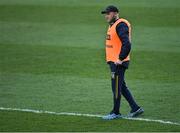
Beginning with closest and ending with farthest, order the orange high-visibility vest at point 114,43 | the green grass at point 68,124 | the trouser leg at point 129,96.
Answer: the green grass at point 68,124 < the orange high-visibility vest at point 114,43 < the trouser leg at point 129,96

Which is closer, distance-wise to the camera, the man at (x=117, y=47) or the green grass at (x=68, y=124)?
the green grass at (x=68, y=124)

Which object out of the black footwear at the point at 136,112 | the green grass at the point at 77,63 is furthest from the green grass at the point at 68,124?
the black footwear at the point at 136,112

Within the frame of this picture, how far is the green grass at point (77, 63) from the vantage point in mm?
10977

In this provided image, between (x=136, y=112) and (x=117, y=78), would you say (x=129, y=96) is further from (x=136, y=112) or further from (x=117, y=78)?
(x=117, y=78)

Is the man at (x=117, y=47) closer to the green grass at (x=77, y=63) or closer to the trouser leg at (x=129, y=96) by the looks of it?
the trouser leg at (x=129, y=96)

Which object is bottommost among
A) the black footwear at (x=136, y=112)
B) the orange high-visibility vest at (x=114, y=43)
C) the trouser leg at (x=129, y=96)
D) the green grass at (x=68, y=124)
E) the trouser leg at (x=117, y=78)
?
the green grass at (x=68, y=124)

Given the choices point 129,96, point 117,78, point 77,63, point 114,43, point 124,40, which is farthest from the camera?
point 77,63

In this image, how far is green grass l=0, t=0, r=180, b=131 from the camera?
11.0m

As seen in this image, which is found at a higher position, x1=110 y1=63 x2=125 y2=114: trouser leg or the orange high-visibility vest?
the orange high-visibility vest

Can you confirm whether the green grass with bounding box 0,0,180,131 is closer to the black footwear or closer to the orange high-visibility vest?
the black footwear

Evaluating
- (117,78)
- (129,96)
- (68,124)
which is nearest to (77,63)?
(129,96)

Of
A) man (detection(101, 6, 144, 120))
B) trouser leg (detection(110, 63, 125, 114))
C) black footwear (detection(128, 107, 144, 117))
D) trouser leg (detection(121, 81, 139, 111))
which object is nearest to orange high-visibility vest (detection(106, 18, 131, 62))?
man (detection(101, 6, 144, 120))

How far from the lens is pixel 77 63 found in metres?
15.5

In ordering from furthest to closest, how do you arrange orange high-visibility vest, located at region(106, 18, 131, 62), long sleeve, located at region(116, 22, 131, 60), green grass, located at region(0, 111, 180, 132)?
1. orange high-visibility vest, located at region(106, 18, 131, 62)
2. long sleeve, located at region(116, 22, 131, 60)
3. green grass, located at region(0, 111, 180, 132)
